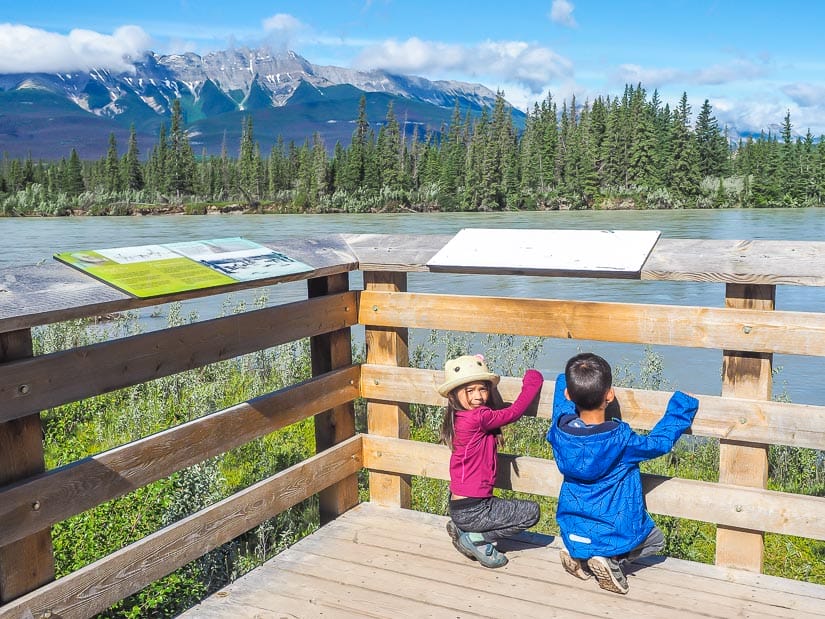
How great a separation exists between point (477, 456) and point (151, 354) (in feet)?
4.38

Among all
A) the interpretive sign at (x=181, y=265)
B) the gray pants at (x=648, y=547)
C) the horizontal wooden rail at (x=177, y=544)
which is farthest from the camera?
the gray pants at (x=648, y=547)

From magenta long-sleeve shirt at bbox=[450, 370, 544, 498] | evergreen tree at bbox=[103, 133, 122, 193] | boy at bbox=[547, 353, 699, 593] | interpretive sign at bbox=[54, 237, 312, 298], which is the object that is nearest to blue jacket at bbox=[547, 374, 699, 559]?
boy at bbox=[547, 353, 699, 593]

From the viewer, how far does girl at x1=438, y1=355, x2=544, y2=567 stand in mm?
3570

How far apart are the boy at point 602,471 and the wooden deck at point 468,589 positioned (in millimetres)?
116

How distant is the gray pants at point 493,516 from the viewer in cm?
361

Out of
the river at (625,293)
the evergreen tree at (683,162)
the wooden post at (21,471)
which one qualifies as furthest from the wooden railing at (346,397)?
the evergreen tree at (683,162)

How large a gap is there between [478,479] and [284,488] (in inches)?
31.8

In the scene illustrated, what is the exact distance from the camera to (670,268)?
332cm

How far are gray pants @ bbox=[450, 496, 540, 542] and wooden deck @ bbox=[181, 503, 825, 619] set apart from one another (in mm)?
110

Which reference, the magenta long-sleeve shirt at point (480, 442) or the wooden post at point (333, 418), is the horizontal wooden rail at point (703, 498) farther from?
the wooden post at point (333, 418)

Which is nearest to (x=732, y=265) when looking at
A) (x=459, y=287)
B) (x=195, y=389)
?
(x=195, y=389)

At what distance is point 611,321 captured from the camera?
350 cm

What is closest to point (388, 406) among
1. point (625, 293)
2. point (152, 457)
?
point (152, 457)

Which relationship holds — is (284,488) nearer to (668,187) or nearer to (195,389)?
(195,389)
